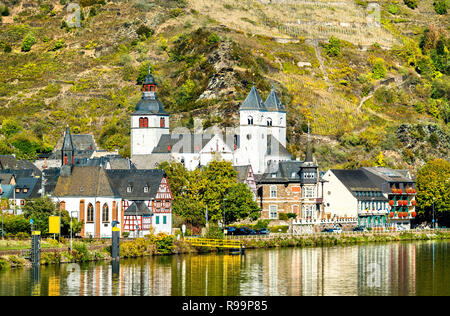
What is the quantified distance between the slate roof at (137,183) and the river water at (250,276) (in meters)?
12.3

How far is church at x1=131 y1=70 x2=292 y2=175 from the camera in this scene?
141m

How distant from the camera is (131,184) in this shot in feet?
358

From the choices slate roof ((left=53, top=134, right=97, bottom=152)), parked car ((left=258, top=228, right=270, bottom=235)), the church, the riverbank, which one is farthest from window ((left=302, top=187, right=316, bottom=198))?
slate roof ((left=53, top=134, right=97, bottom=152))

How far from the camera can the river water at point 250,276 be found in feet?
248

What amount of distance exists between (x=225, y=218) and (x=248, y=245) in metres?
10.0

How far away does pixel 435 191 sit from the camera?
136 meters

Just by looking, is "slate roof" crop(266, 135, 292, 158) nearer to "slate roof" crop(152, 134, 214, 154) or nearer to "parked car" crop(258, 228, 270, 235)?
"slate roof" crop(152, 134, 214, 154)

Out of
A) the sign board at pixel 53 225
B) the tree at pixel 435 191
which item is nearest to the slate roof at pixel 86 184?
the sign board at pixel 53 225

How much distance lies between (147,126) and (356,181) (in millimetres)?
33123

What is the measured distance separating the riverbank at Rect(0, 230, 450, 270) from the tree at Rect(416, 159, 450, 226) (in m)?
9.44

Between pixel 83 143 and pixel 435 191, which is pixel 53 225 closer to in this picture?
pixel 435 191

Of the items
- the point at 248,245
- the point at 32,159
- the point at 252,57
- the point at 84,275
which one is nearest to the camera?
the point at 84,275
